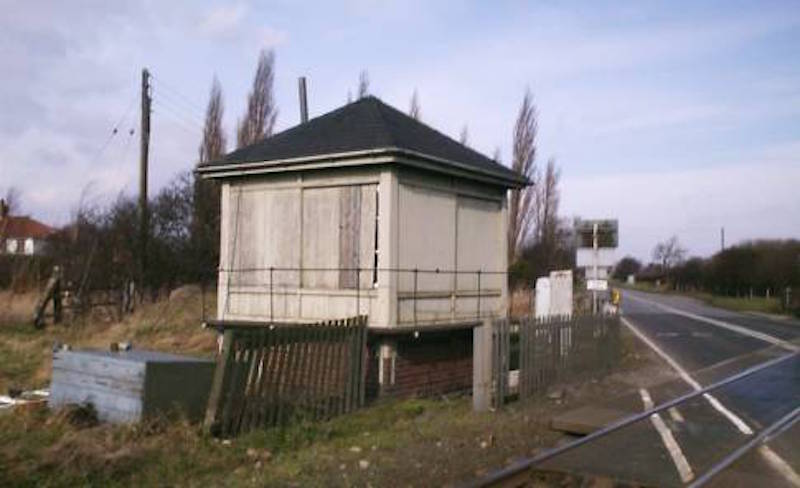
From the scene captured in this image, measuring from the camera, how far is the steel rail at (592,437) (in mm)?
7074

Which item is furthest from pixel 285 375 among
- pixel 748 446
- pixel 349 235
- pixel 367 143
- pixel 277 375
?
pixel 748 446

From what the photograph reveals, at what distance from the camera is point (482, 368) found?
39.0 feet

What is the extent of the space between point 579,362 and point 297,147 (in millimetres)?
6166

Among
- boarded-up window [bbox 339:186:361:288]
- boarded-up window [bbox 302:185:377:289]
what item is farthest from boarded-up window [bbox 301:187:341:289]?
boarded-up window [bbox 339:186:361:288]

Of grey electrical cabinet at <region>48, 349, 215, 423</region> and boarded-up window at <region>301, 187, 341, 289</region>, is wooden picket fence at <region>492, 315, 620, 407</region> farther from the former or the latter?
grey electrical cabinet at <region>48, 349, 215, 423</region>

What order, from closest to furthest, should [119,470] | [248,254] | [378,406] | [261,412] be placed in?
[119,470], [261,412], [378,406], [248,254]

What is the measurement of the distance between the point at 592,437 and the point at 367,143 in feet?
19.5

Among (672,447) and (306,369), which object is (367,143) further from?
(672,447)

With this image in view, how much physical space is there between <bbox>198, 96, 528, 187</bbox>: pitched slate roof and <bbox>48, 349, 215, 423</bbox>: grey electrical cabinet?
4.61 metres

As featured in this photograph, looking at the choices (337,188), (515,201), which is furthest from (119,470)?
(515,201)

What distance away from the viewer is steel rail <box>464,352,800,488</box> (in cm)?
707

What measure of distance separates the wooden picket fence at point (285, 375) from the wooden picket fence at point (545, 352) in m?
1.99

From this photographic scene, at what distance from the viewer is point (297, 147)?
14195mm

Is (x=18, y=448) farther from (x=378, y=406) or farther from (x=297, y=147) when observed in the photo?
(x=297, y=147)
